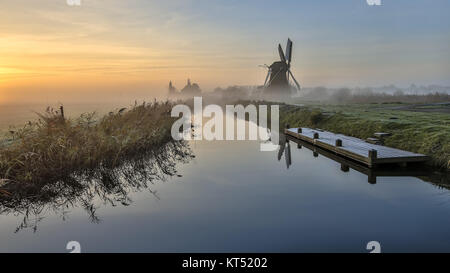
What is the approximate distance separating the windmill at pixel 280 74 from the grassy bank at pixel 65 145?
3535cm

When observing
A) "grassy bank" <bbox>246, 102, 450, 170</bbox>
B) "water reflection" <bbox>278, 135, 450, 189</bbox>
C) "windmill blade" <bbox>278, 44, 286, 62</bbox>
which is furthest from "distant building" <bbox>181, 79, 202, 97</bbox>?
"water reflection" <bbox>278, 135, 450, 189</bbox>

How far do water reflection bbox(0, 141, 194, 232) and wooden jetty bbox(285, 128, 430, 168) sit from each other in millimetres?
7235

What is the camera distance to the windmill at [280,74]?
47.7 metres

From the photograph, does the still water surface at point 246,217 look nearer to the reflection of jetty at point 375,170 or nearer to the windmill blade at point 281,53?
the reflection of jetty at point 375,170

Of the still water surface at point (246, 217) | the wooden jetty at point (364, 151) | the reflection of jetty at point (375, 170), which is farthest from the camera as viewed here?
the wooden jetty at point (364, 151)

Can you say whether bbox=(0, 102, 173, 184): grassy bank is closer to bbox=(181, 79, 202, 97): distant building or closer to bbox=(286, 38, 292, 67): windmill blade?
bbox=(286, 38, 292, 67): windmill blade

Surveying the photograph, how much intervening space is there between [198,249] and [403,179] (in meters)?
7.79

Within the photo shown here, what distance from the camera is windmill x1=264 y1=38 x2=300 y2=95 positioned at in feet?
156

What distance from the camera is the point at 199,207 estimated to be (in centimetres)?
762

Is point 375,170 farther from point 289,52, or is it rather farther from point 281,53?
point 289,52

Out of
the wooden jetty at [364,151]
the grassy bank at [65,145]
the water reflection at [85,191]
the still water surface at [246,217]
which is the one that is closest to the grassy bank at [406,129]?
the wooden jetty at [364,151]

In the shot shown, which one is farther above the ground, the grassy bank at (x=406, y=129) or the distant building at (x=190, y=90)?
the distant building at (x=190, y=90)

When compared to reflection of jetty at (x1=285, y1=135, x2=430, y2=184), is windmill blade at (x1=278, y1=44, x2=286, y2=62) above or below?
above
